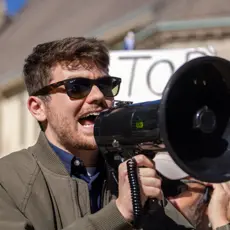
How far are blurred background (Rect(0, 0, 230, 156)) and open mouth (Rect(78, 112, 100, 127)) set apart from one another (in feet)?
36.5

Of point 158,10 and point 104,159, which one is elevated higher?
point 158,10

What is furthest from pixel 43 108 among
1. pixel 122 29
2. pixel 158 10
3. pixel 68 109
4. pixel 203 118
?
pixel 122 29

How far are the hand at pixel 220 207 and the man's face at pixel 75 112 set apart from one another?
62 centimetres

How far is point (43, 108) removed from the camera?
3.05 m

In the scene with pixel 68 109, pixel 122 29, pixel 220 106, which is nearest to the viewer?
pixel 220 106

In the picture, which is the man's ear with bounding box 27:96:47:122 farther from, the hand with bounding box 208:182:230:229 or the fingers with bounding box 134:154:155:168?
the hand with bounding box 208:182:230:229

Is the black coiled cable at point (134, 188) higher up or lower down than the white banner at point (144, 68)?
lower down

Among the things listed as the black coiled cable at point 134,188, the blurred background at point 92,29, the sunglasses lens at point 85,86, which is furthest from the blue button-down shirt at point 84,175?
the blurred background at point 92,29

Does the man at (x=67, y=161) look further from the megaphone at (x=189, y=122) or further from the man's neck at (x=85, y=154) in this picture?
the megaphone at (x=189, y=122)

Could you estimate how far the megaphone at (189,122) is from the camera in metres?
2.56

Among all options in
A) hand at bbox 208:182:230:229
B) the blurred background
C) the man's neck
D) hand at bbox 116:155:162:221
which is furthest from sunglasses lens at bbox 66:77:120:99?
the blurred background

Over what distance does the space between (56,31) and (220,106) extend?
25.9 metres

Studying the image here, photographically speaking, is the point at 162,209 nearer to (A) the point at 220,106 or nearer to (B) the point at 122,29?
(A) the point at 220,106

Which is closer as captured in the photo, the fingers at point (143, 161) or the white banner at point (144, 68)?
the fingers at point (143, 161)
